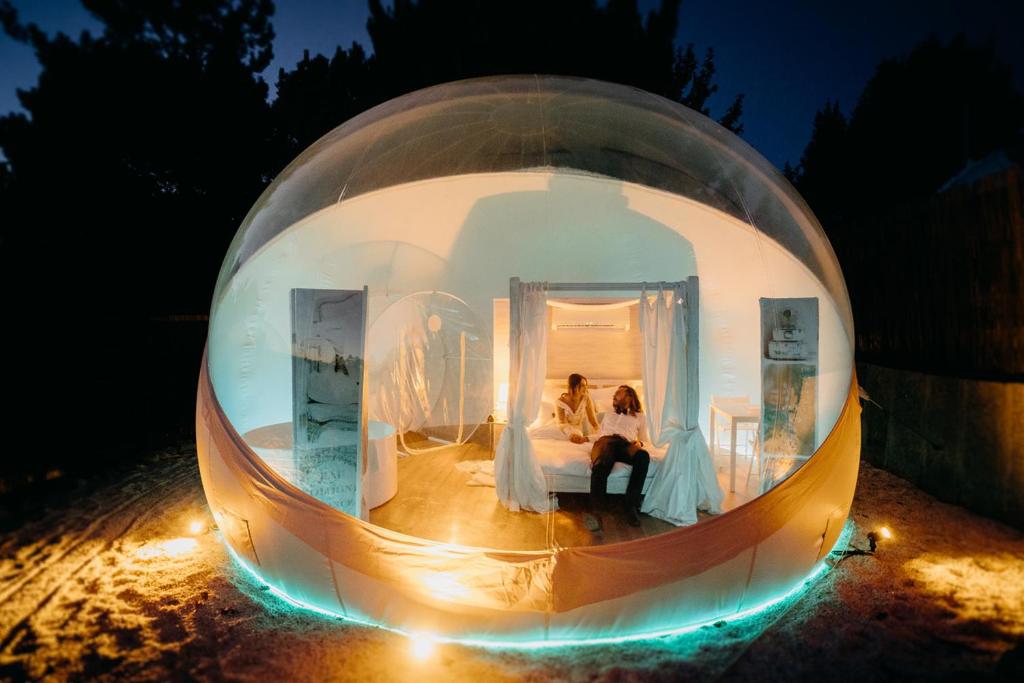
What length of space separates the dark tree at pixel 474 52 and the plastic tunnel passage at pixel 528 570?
9970 millimetres

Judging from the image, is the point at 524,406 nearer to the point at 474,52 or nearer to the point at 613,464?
the point at 613,464

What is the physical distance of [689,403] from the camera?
500 centimetres

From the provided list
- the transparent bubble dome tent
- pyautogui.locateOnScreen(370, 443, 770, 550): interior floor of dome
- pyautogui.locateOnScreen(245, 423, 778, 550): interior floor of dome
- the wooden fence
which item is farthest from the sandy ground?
the wooden fence

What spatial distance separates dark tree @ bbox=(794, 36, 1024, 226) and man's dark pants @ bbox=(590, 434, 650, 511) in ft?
49.2

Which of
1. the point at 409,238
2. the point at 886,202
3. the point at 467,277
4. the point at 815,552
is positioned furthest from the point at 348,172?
the point at 886,202

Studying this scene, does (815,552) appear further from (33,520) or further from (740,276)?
(33,520)

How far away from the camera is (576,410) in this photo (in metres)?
6.25

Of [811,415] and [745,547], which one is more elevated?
[811,415]

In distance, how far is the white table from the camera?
5.55 meters

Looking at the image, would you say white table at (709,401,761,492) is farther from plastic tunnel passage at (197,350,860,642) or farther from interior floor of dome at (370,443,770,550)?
plastic tunnel passage at (197,350,860,642)

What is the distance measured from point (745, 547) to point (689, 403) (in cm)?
184

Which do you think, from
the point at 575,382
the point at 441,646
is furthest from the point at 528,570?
the point at 575,382

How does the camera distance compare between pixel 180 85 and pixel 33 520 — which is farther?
pixel 180 85

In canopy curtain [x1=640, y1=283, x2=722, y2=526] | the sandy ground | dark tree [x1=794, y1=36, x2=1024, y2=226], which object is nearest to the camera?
the sandy ground
